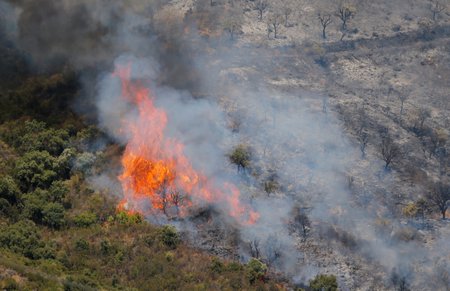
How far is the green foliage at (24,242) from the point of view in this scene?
48.7 m

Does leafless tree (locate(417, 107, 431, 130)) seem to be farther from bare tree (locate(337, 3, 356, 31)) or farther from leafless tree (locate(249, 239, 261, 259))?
leafless tree (locate(249, 239, 261, 259))

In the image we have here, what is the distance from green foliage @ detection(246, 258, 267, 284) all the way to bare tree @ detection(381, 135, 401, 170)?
71.2 ft

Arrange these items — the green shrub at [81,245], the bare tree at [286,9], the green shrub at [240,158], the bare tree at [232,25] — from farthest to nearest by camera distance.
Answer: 1. the bare tree at [286,9]
2. the bare tree at [232,25]
3. the green shrub at [240,158]
4. the green shrub at [81,245]

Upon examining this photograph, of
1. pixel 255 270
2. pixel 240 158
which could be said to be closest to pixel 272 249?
pixel 255 270

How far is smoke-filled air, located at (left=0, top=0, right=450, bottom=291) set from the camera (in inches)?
2030

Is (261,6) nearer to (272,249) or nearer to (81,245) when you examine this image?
(272,249)

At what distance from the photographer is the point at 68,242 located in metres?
52.2

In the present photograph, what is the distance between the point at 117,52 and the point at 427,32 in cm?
5122

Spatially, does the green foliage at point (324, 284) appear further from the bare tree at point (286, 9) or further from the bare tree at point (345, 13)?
the bare tree at point (345, 13)

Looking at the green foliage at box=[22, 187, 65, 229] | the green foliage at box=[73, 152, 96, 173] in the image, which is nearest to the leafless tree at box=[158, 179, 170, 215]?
the green foliage at box=[73, 152, 96, 173]

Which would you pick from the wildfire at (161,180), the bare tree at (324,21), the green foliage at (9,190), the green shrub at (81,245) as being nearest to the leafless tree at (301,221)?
the wildfire at (161,180)

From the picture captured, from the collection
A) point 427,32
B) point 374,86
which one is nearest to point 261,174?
point 374,86

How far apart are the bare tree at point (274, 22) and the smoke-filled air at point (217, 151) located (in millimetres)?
589

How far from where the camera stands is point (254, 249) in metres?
53.5
